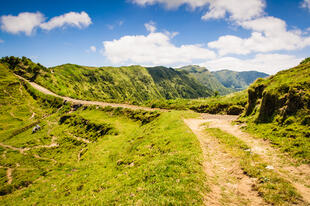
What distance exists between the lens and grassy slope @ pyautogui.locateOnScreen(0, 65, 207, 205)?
35.9 ft

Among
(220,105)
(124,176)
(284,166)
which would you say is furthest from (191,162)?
(220,105)

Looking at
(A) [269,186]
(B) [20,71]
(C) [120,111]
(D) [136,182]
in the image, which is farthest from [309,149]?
(B) [20,71]

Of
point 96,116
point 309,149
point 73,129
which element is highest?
point 309,149

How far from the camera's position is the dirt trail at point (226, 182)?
8980mm

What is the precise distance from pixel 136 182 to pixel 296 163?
540 inches

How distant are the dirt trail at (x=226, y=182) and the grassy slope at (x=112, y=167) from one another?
822 millimetres

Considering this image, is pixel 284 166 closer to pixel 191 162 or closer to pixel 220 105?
pixel 191 162

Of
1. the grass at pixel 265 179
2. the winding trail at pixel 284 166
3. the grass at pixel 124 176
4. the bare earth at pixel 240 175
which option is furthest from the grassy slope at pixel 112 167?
the winding trail at pixel 284 166

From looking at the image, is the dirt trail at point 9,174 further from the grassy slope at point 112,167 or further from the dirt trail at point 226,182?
the dirt trail at point 226,182

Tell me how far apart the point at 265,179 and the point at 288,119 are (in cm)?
1016

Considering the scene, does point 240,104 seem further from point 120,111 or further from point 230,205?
point 120,111

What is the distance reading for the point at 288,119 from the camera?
16000 millimetres

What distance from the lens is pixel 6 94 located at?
8231cm

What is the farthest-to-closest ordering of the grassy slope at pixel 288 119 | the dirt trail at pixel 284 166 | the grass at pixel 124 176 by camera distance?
the grassy slope at pixel 288 119, the grass at pixel 124 176, the dirt trail at pixel 284 166
